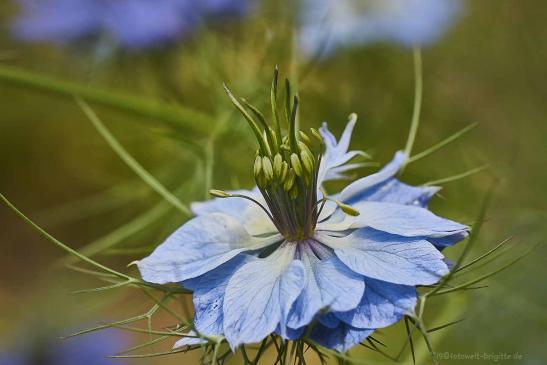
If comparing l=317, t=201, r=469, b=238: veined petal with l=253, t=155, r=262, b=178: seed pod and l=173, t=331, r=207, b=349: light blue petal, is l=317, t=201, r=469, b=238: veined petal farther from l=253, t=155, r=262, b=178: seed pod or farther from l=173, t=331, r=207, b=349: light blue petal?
l=173, t=331, r=207, b=349: light blue petal

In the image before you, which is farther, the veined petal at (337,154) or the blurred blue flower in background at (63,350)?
the blurred blue flower in background at (63,350)

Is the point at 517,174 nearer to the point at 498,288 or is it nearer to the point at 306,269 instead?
the point at 498,288

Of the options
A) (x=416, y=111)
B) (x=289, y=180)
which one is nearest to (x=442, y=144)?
(x=416, y=111)

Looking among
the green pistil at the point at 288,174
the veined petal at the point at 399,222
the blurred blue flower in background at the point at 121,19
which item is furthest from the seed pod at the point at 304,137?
the blurred blue flower in background at the point at 121,19

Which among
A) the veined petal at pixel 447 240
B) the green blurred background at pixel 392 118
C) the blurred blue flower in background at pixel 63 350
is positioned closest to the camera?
the veined petal at pixel 447 240

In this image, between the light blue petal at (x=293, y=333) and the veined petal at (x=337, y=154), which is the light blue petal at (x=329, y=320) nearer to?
the light blue petal at (x=293, y=333)

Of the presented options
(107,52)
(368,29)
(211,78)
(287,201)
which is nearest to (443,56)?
(368,29)
